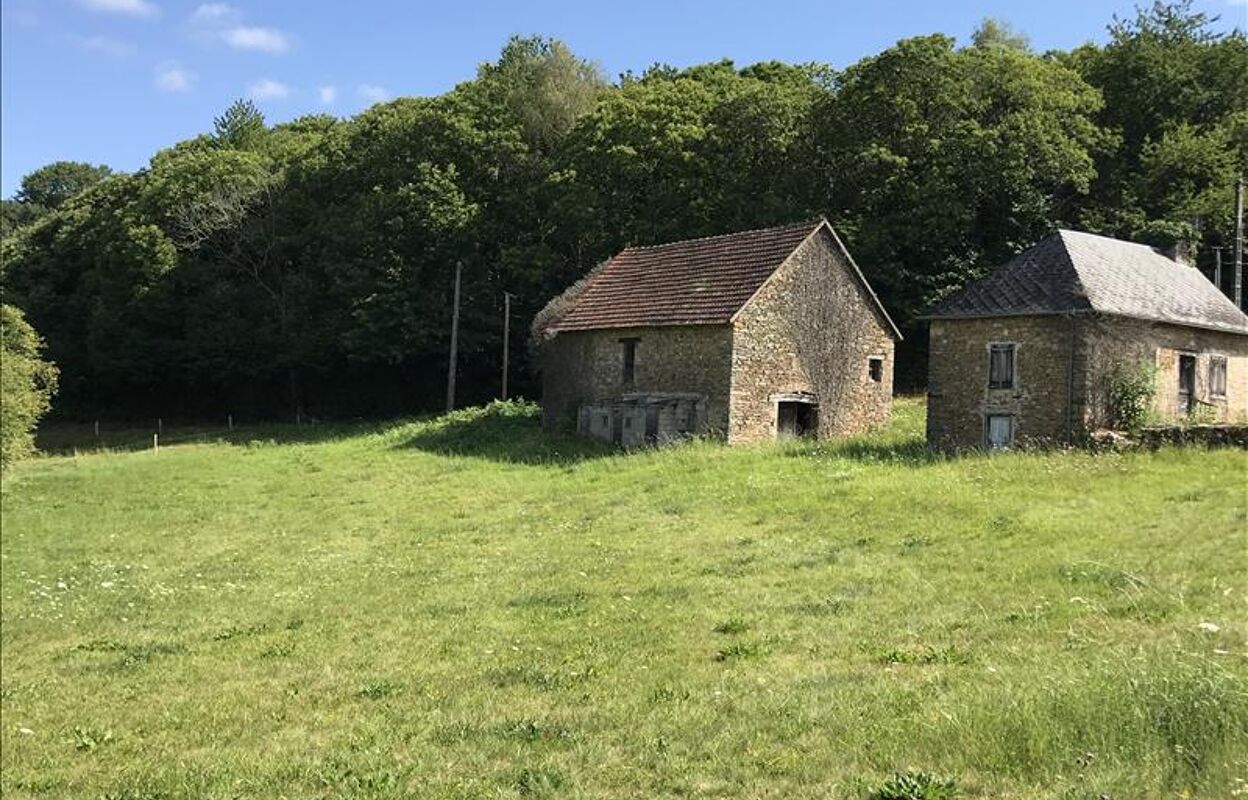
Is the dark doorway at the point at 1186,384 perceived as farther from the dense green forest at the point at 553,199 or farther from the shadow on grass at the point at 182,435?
the shadow on grass at the point at 182,435

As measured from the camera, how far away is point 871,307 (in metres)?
31.1

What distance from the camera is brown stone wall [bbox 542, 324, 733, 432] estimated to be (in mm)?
27781

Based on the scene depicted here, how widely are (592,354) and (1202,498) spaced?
66.8 ft

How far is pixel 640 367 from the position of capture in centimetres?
3034

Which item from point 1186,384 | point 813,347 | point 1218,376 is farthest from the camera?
point 813,347

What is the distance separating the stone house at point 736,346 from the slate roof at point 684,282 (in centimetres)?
5

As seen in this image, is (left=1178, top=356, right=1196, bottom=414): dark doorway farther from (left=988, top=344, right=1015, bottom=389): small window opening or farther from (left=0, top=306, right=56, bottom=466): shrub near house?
(left=0, top=306, right=56, bottom=466): shrub near house

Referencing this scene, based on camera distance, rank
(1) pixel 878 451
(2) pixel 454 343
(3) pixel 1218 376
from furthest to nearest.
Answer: (2) pixel 454 343
(3) pixel 1218 376
(1) pixel 878 451

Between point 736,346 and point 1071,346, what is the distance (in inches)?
346

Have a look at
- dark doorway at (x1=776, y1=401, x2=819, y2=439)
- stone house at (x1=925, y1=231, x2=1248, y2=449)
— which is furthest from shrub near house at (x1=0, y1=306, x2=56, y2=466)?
stone house at (x1=925, y1=231, x2=1248, y2=449)

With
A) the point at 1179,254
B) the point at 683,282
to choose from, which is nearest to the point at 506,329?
the point at 683,282

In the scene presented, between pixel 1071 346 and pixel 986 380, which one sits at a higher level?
pixel 1071 346

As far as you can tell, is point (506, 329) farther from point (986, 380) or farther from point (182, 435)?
point (986, 380)

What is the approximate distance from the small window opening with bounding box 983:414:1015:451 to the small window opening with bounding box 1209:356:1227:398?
240 inches
